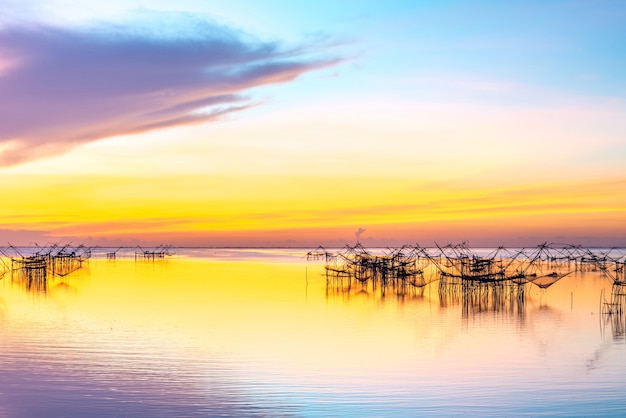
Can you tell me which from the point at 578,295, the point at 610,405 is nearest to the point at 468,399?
the point at 610,405

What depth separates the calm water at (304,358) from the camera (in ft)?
35.4

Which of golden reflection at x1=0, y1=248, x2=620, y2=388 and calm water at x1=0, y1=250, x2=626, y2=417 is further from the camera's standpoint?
golden reflection at x1=0, y1=248, x2=620, y2=388

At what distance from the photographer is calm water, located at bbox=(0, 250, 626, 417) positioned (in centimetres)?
1080

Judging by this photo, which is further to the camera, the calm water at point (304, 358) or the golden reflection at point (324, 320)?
the golden reflection at point (324, 320)

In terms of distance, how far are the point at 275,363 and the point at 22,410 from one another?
16.6ft

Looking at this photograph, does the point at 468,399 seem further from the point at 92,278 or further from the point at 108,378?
the point at 92,278

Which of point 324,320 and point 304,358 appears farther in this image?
point 324,320

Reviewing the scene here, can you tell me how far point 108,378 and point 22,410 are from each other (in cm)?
205

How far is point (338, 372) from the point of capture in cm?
1313

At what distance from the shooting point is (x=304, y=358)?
1445cm

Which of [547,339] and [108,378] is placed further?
[547,339]

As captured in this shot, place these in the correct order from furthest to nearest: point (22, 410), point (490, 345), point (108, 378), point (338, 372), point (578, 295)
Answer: point (578, 295)
point (490, 345)
point (338, 372)
point (108, 378)
point (22, 410)

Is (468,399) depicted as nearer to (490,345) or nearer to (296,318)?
(490,345)

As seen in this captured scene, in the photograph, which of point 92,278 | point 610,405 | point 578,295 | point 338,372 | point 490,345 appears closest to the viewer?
point 610,405
